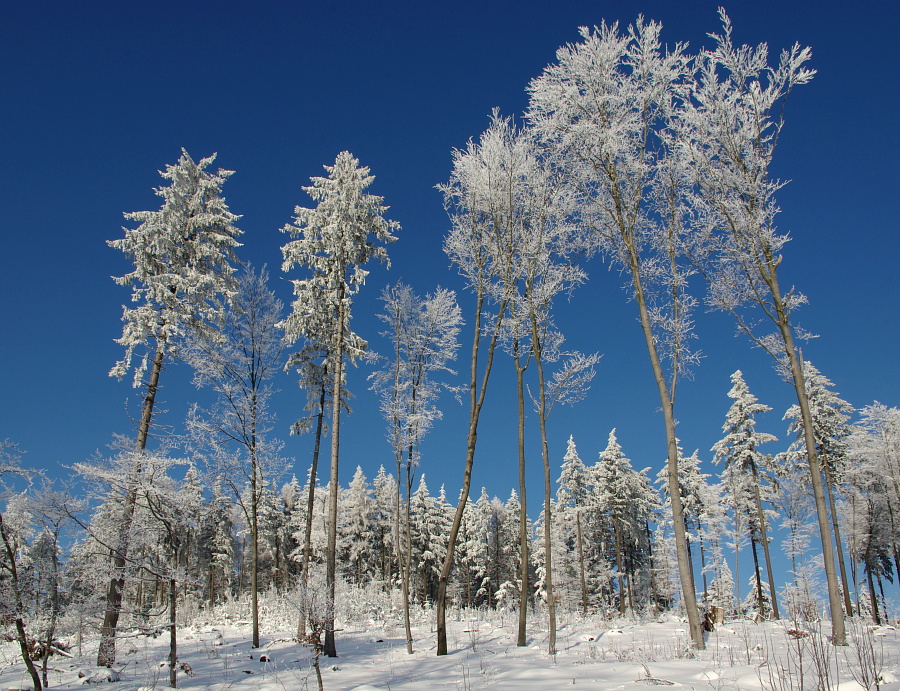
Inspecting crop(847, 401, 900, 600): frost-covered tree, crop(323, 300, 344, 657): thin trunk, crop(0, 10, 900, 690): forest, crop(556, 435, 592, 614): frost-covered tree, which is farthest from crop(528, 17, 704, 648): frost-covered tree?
crop(556, 435, 592, 614): frost-covered tree

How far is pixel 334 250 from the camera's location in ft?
57.0

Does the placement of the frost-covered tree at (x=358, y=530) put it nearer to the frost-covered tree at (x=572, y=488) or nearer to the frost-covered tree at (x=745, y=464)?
the frost-covered tree at (x=572, y=488)

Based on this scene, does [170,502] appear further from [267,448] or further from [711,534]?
[711,534]

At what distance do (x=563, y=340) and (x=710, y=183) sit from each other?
17.4 feet

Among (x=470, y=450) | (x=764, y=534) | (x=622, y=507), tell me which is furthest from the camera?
(x=622, y=507)

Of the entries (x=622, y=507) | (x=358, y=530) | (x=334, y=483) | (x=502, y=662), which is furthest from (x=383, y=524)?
(x=502, y=662)

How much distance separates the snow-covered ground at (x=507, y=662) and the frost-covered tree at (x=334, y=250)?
24.6ft

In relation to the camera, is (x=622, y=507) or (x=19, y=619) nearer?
(x=19, y=619)

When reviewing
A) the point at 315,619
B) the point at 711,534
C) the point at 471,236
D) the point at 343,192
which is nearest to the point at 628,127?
the point at 471,236

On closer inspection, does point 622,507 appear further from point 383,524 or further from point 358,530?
point 358,530

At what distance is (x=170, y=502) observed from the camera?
9695 mm

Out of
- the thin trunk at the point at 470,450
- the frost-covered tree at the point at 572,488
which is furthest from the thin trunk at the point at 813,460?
the frost-covered tree at the point at 572,488

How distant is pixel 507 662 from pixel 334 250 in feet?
42.0

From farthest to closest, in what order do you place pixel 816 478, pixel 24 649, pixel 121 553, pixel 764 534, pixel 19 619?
pixel 764 534, pixel 816 478, pixel 121 553, pixel 19 619, pixel 24 649
